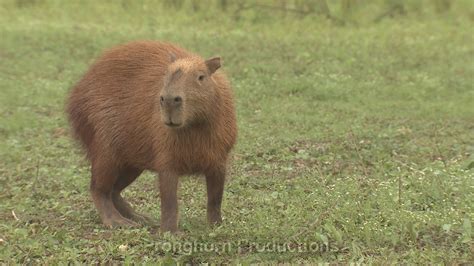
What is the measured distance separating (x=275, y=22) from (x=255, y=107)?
20.2 feet

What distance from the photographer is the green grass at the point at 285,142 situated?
5.06 metres

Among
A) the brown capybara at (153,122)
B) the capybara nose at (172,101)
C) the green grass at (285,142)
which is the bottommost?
the green grass at (285,142)

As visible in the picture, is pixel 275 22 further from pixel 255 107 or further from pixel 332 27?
pixel 255 107

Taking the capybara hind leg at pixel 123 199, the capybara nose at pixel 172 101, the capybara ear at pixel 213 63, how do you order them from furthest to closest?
the capybara hind leg at pixel 123 199 → the capybara ear at pixel 213 63 → the capybara nose at pixel 172 101

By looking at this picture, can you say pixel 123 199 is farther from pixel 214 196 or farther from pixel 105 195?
pixel 214 196

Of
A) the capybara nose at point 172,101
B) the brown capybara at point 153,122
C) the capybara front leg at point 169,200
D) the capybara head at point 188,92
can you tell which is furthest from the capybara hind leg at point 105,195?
the capybara nose at point 172,101

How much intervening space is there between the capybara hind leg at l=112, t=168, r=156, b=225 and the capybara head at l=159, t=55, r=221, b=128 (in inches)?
46.4

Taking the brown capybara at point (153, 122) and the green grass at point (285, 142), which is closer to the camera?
the green grass at point (285, 142)

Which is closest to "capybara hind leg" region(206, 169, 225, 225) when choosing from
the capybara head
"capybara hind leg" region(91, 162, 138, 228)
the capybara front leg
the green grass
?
the green grass

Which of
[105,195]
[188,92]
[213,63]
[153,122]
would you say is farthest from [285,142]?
[188,92]

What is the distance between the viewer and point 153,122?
5.55 metres

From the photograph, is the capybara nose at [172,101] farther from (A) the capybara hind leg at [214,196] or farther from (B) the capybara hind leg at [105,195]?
(B) the capybara hind leg at [105,195]

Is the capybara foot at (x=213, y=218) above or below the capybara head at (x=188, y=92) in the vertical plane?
below

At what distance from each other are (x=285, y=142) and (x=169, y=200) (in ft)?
10.8
